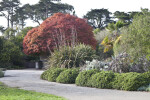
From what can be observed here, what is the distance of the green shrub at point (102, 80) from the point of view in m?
11.1

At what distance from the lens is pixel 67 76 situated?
43.7 ft

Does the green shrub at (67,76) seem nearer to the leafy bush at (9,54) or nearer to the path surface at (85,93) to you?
the path surface at (85,93)

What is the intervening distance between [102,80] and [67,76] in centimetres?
264

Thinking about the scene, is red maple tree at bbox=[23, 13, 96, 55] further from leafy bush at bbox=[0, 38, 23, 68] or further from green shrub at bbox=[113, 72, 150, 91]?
green shrub at bbox=[113, 72, 150, 91]

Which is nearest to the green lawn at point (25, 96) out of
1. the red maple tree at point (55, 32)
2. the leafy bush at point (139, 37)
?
the leafy bush at point (139, 37)

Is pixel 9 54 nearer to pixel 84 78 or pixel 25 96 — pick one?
pixel 84 78

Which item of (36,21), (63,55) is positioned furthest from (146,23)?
(36,21)

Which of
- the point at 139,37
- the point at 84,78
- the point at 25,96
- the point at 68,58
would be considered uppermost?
the point at 139,37

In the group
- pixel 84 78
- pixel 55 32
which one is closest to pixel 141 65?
pixel 84 78

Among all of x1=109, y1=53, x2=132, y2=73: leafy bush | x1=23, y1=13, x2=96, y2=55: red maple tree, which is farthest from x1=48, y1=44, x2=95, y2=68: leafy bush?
x1=23, y1=13, x2=96, y2=55: red maple tree

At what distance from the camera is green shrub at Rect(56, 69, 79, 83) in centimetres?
1328

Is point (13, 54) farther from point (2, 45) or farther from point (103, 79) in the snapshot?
point (103, 79)

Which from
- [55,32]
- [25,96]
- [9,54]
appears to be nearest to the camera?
[25,96]

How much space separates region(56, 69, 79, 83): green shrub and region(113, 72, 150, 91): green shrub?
10.4ft
